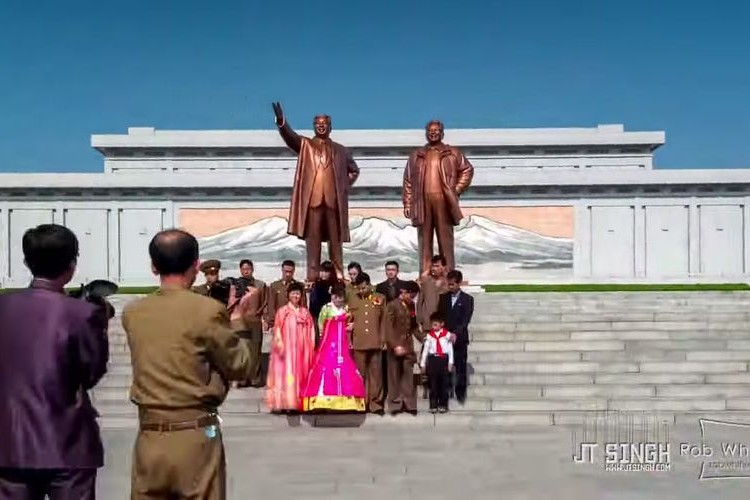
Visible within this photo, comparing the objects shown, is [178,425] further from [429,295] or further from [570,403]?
[429,295]

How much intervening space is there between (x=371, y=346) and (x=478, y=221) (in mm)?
13879

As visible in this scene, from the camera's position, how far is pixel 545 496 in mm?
4984

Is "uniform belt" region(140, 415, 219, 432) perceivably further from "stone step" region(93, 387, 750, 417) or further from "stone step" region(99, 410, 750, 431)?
"stone step" region(93, 387, 750, 417)

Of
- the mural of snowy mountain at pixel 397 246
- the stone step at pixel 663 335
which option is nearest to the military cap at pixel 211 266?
the stone step at pixel 663 335

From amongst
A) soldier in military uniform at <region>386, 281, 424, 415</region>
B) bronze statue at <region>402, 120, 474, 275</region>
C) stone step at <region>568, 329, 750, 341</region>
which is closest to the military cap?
soldier in military uniform at <region>386, 281, 424, 415</region>

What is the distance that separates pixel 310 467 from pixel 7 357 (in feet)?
11.2

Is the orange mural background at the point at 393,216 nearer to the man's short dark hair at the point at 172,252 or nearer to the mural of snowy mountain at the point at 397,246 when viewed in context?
the mural of snowy mountain at the point at 397,246

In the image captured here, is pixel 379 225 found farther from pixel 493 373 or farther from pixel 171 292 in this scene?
pixel 171 292

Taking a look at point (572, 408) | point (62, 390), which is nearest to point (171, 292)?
point (62, 390)

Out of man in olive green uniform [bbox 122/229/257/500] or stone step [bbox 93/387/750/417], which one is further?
stone step [bbox 93/387/750/417]

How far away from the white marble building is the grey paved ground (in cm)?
1368

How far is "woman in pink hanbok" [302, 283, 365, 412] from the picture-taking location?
7.21 m

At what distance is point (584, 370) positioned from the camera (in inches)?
342

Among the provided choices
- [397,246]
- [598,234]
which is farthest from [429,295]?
[598,234]
